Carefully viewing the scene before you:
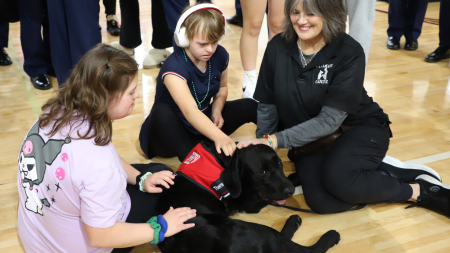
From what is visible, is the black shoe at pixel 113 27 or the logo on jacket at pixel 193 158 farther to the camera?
the black shoe at pixel 113 27

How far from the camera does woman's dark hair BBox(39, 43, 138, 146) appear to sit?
118cm

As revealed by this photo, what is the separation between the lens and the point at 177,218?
4.52ft

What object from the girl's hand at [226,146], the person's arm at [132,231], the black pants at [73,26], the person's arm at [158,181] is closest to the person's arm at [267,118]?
the girl's hand at [226,146]

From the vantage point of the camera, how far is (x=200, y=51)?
180 centimetres

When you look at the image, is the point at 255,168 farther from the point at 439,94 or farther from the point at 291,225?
the point at 439,94

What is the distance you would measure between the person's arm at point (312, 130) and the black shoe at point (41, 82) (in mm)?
1982

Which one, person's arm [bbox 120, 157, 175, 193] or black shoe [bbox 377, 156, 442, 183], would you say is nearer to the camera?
person's arm [bbox 120, 157, 175, 193]

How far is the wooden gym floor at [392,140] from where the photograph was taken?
1.63 meters

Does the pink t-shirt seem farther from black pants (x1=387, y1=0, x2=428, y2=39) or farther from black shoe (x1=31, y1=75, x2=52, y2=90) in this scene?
black pants (x1=387, y1=0, x2=428, y2=39)

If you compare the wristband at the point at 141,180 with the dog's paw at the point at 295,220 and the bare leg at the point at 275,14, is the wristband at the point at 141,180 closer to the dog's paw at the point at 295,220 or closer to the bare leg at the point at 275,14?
the dog's paw at the point at 295,220

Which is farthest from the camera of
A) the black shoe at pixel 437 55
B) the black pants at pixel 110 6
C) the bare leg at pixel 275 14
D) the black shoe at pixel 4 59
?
the black pants at pixel 110 6

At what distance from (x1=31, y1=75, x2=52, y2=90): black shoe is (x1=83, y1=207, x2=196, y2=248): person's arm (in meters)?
2.01

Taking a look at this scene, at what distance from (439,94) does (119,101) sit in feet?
8.23

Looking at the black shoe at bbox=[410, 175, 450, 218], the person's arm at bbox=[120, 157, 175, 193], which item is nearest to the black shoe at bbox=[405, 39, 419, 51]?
the black shoe at bbox=[410, 175, 450, 218]
